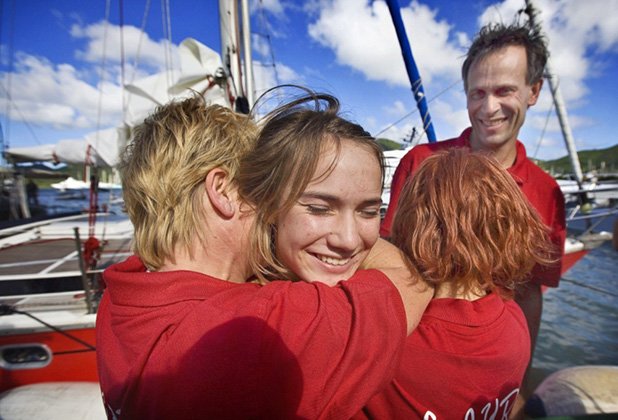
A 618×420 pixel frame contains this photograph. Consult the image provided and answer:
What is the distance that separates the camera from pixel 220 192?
122 cm

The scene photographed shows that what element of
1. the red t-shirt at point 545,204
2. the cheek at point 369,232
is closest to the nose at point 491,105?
the red t-shirt at point 545,204

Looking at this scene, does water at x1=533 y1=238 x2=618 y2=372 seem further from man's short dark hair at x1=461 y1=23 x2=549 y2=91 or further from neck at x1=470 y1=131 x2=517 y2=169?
man's short dark hair at x1=461 y1=23 x2=549 y2=91

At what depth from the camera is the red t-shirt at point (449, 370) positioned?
1.19 metres

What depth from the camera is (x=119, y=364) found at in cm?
100

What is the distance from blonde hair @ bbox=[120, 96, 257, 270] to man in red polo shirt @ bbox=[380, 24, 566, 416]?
A: 1374 millimetres

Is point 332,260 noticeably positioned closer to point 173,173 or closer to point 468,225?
point 468,225

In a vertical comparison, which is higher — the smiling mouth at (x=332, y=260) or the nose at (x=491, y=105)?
the nose at (x=491, y=105)

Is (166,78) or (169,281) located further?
(166,78)

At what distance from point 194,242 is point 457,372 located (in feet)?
3.30

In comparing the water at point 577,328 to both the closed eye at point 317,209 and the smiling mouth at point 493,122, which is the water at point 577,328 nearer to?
the smiling mouth at point 493,122

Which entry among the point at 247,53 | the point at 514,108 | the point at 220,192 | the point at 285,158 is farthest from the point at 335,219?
the point at 247,53

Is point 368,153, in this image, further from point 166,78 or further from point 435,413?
point 166,78

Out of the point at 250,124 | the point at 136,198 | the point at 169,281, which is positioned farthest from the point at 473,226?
the point at 136,198

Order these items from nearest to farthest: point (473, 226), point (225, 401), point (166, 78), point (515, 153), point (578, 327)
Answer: point (225, 401) < point (473, 226) < point (515, 153) < point (166, 78) < point (578, 327)
